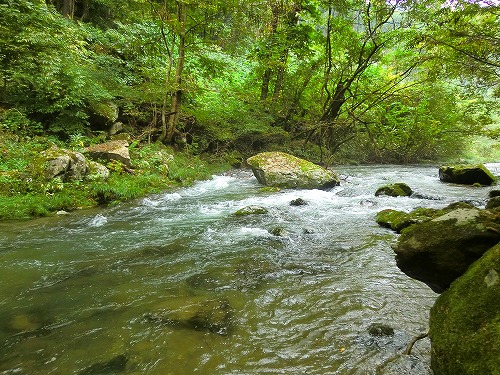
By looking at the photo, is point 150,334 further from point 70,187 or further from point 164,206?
point 70,187

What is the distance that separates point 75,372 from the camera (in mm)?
2443

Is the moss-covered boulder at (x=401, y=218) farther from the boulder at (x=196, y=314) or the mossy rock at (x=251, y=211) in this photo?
the boulder at (x=196, y=314)

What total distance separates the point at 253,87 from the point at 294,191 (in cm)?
1008

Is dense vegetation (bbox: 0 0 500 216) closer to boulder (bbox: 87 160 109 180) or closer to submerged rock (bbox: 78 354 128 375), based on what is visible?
boulder (bbox: 87 160 109 180)

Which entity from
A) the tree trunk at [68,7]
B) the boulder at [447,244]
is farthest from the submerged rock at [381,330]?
the tree trunk at [68,7]

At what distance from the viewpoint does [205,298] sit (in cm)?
360

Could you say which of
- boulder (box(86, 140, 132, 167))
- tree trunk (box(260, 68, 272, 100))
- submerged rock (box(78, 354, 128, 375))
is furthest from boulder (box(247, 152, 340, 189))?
submerged rock (box(78, 354, 128, 375))

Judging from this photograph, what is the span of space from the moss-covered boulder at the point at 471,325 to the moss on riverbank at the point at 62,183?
304 inches

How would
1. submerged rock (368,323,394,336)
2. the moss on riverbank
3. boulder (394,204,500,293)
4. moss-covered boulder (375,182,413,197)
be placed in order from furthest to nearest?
1. moss-covered boulder (375,182,413,197)
2. the moss on riverbank
3. submerged rock (368,323,394,336)
4. boulder (394,204,500,293)

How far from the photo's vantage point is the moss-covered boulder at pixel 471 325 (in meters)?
1.76

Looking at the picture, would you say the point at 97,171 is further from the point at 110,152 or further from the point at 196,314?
the point at 196,314

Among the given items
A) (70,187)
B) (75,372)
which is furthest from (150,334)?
(70,187)

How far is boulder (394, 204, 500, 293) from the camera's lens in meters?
2.58

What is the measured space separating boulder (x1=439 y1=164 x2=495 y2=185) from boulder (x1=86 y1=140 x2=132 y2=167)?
12741 mm
